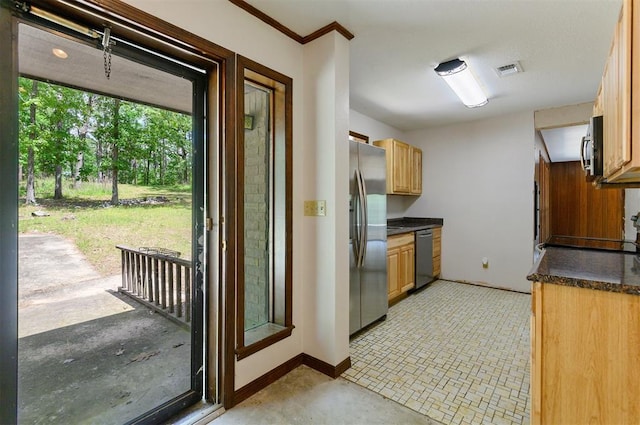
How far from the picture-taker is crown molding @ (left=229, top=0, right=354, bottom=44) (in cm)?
189

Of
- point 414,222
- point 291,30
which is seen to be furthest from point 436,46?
point 414,222

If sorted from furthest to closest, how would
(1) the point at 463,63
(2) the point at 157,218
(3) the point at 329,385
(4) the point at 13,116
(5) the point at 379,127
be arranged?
(5) the point at 379,127, (1) the point at 463,63, (3) the point at 329,385, (2) the point at 157,218, (4) the point at 13,116

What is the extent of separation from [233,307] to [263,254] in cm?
50

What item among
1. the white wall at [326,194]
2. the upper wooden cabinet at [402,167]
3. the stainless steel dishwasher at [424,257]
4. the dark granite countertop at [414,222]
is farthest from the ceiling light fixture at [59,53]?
the dark granite countertop at [414,222]

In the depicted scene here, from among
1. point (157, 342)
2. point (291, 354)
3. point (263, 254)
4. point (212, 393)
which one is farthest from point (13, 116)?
point (291, 354)

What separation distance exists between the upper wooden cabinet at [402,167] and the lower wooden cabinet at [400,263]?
2.67 ft

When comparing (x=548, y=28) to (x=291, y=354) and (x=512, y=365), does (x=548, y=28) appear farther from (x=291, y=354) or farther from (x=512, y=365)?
(x=291, y=354)

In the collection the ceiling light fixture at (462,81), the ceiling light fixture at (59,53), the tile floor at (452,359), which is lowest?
the tile floor at (452,359)

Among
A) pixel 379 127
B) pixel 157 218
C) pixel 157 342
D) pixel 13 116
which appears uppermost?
pixel 379 127

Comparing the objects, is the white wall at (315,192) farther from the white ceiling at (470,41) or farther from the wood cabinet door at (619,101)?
the wood cabinet door at (619,101)

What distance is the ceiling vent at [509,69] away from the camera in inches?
108

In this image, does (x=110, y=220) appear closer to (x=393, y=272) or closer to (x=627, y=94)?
(x=627, y=94)

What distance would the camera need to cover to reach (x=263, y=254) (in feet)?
7.40

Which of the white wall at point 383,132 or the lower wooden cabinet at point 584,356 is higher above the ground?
the white wall at point 383,132
